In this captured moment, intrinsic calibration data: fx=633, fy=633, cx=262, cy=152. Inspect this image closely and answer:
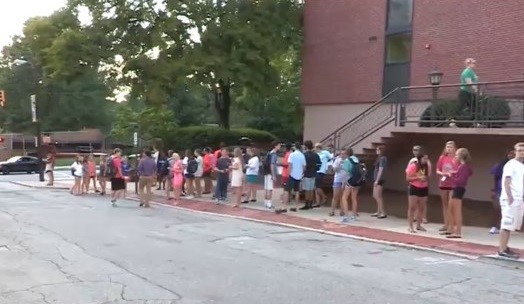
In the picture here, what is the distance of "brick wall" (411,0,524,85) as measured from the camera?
17031 mm

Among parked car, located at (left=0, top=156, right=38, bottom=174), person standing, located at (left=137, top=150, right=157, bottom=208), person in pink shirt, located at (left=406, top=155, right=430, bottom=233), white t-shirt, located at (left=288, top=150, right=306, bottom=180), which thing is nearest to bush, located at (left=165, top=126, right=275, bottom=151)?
person standing, located at (left=137, top=150, right=157, bottom=208)

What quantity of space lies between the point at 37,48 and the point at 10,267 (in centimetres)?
2175

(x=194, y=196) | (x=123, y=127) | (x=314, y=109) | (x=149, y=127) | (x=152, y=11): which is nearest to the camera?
(x=194, y=196)

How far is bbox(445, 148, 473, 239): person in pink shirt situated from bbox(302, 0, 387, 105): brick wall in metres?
9.25

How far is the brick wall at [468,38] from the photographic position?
671 inches

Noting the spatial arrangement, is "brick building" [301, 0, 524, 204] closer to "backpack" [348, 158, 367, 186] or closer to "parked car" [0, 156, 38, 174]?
"backpack" [348, 158, 367, 186]

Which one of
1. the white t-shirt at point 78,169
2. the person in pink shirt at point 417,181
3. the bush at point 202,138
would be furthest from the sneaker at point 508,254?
the bush at point 202,138

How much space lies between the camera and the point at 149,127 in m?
38.8

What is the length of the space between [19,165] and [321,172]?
125 feet

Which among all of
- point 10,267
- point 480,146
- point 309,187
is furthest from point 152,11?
point 10,267

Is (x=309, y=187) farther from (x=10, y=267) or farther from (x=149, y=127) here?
(x=149, y=127)

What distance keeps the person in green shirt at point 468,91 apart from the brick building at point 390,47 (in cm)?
236

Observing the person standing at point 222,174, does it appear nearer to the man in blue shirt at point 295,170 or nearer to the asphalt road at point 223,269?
the man in blue shirt at point 295,170

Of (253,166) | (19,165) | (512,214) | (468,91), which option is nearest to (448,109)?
(468,91)
